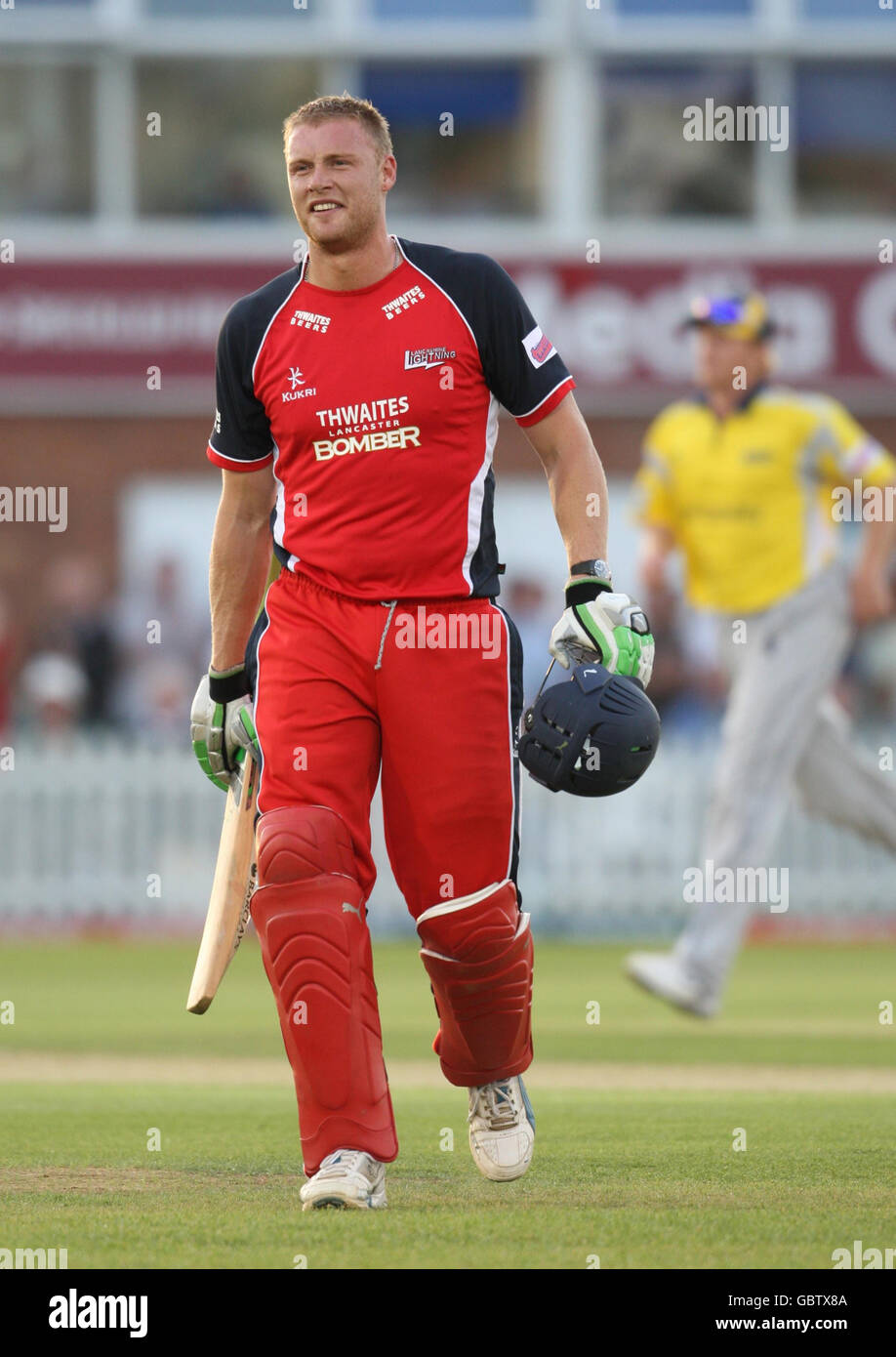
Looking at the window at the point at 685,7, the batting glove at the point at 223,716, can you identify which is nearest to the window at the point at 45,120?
the window at the point at 685,7

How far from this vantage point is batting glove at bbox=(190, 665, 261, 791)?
612 cm

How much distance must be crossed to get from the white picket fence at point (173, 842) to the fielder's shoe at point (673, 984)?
19.7 feet

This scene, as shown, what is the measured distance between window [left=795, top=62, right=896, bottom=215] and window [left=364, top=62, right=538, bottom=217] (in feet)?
7.69

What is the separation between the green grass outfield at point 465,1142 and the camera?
4703 mm

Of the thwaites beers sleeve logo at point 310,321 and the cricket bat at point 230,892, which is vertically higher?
the thwaites beers sleeve logo at point 310,321

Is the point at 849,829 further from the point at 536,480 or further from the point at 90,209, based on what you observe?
the point at 90,209

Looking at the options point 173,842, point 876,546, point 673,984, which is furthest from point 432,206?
point 673,984

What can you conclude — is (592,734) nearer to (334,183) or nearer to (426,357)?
(426,357)

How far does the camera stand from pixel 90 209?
67.1ft

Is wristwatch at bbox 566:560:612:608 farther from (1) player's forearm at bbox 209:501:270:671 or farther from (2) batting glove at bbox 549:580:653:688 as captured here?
(1) player's forearm at bbox 209:501:270:671

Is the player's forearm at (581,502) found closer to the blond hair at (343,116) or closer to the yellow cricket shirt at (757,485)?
the blond hair at (343,116)

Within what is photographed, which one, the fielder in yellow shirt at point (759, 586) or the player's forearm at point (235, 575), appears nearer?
the player's forearm at point (235, 575)
